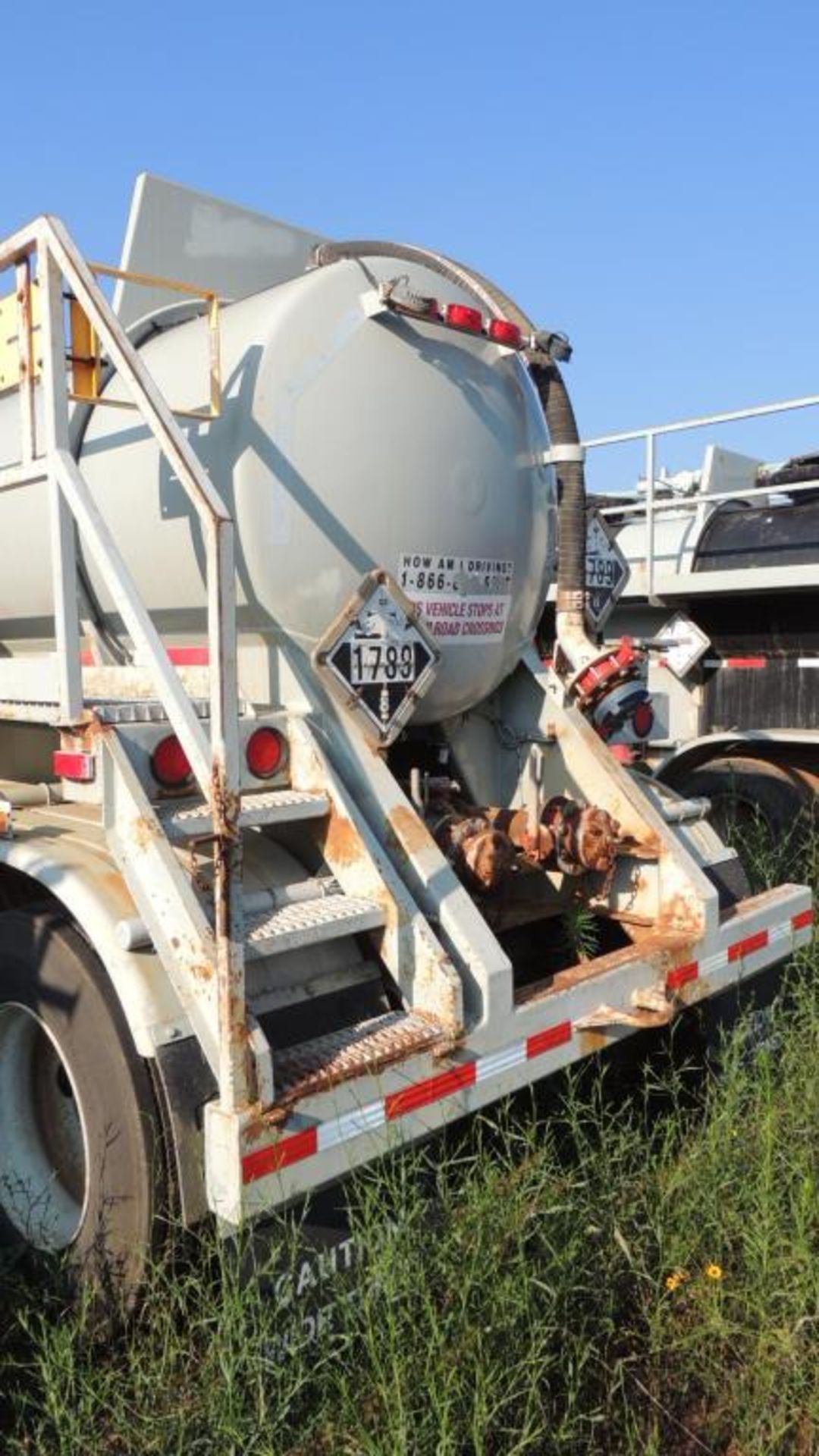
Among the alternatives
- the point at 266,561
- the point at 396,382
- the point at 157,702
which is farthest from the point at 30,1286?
the point at 396,382

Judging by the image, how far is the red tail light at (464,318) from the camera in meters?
3.11

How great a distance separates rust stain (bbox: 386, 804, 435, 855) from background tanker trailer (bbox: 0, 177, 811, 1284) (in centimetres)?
1

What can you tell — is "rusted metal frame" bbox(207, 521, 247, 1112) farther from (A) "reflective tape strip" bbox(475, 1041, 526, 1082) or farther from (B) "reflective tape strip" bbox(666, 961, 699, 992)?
(B) "reflective tape strip" bbox(666, 961, 699, 992)

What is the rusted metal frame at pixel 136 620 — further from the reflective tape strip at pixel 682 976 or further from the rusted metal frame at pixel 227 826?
the reflective tape strip at pixel 682 976

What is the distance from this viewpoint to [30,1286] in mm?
2615

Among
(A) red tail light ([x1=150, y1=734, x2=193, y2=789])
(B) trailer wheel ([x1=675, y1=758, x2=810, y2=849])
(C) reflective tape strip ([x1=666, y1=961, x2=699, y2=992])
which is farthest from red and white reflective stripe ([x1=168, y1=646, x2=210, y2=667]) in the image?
(B) trailer wheel ([x1=675, y1=758, x2=810, y2=849])

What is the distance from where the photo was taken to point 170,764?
267cm

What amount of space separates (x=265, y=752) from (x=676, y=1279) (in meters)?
1.55

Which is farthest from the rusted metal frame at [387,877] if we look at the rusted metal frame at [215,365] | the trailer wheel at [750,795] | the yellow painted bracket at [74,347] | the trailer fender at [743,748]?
the trailer fender at [743,748]

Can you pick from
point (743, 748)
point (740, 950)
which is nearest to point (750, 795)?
point (743, 748)

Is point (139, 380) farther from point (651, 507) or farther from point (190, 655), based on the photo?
point (651, 507)

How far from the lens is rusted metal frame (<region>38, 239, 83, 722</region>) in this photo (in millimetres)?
2553

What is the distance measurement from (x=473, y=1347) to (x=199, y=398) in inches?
94.0

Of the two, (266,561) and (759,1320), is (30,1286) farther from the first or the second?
(266,561)
